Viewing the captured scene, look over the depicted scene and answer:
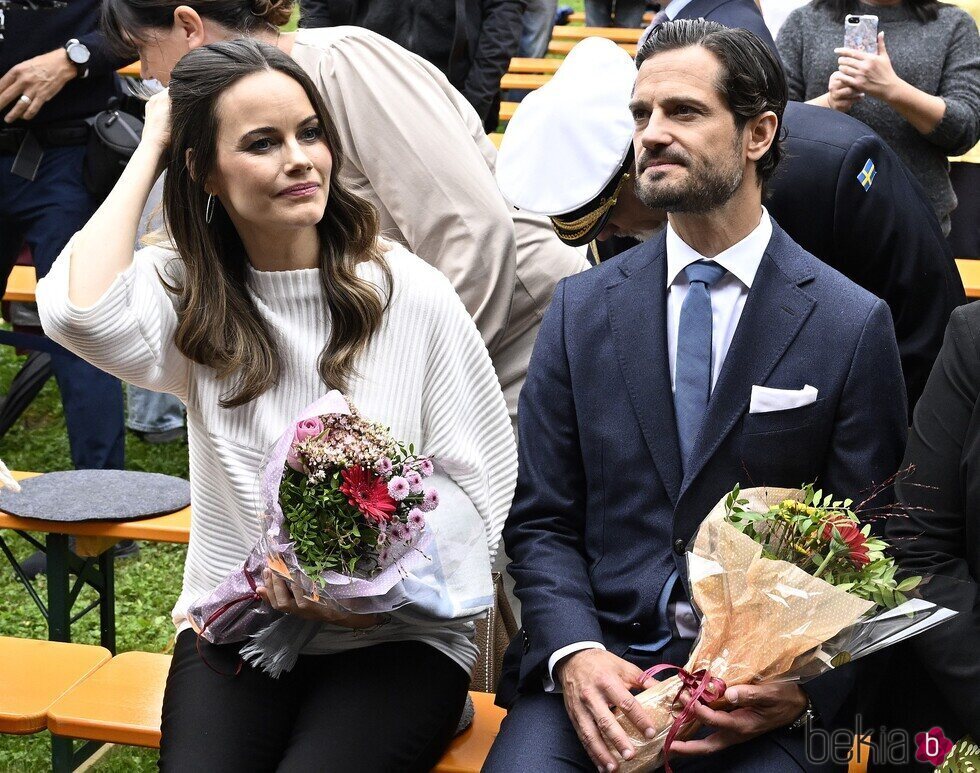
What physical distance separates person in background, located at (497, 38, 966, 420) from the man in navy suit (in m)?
0.35

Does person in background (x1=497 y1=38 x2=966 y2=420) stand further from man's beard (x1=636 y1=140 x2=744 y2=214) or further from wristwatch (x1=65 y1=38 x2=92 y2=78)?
wristwatch (x1=65 y1=38 x2=92 y2=78)

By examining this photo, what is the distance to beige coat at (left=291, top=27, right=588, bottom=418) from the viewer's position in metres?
3.52

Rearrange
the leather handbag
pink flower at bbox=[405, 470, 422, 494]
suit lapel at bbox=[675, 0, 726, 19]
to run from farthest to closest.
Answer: the leather handbag
suit lapel at bbox=[675, 0, 726, 19]
pink flower at bbox=[405, 470, 422, 494]

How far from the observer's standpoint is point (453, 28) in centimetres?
721

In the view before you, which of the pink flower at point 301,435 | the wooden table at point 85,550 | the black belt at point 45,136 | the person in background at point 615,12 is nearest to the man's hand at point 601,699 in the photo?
the pink flower at point 301,435

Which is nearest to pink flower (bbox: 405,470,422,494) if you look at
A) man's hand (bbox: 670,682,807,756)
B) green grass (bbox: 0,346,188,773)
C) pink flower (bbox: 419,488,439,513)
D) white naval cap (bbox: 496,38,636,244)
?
pink flower (bbox: 419,488,439,513)

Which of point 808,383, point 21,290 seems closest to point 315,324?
point 808,383

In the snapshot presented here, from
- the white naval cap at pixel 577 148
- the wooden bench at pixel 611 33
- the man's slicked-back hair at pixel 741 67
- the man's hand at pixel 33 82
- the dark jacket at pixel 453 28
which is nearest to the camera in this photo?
the man's slicked-back hair at pixel 741 67

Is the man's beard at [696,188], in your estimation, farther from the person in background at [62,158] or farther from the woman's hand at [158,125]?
the person in background at [62,158]

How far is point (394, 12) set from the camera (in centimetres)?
704

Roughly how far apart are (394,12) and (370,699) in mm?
4974

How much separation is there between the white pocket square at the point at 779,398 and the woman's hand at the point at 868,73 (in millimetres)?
2435

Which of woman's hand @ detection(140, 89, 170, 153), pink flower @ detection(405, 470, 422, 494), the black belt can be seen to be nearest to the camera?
pink flower @ detection(405, 470, 422, 494)

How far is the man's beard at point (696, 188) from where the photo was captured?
2.85 metres
